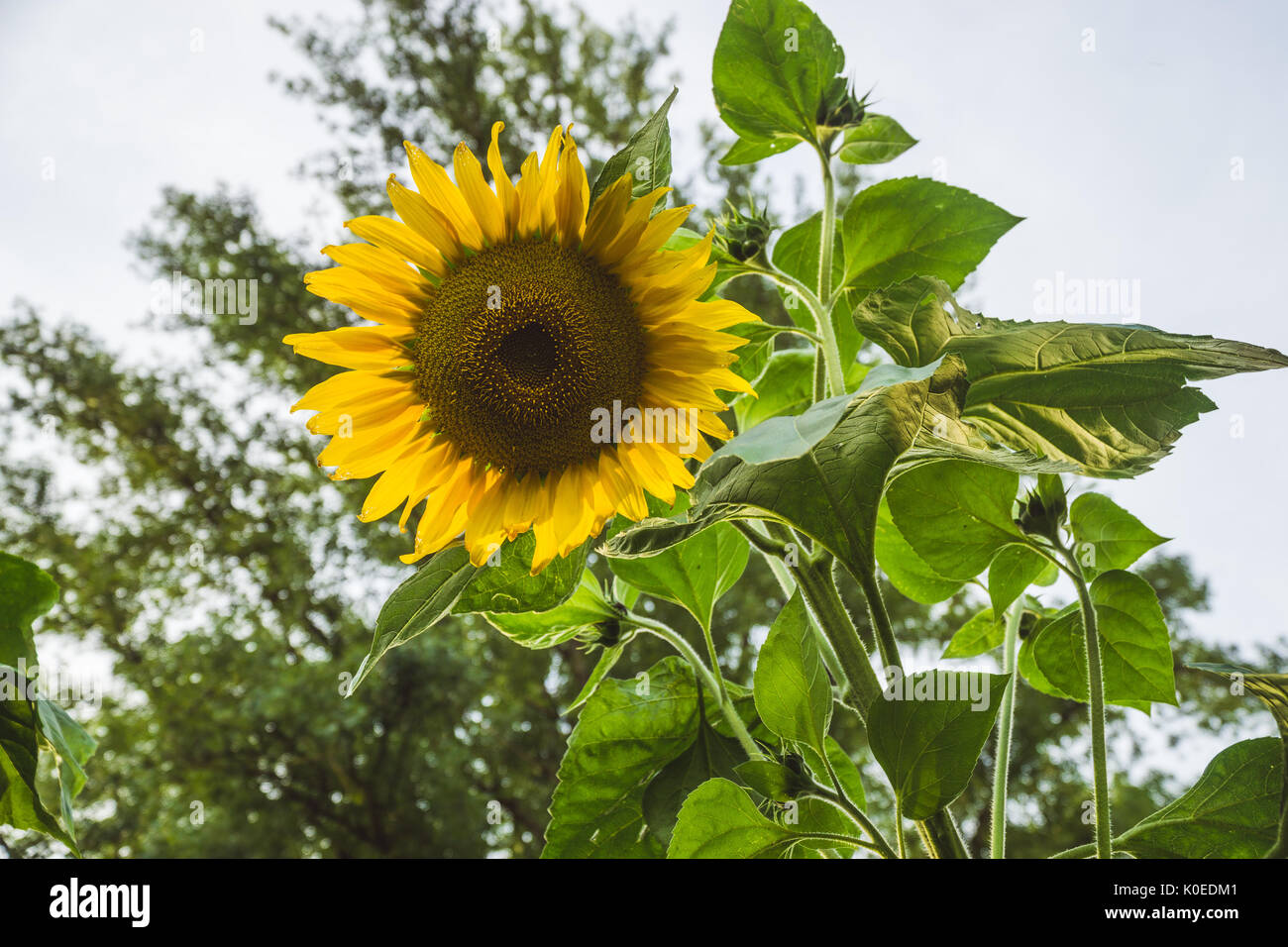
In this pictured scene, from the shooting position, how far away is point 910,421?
0.89ft

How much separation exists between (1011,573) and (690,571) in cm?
15

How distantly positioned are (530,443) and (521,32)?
6.14 m

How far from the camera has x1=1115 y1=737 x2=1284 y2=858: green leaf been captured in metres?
0.31

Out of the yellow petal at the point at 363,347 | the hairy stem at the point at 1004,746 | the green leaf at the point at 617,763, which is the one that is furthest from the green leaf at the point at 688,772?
the yellow petal at the point at 363,347

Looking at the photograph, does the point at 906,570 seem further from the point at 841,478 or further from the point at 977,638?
the point at 841,478

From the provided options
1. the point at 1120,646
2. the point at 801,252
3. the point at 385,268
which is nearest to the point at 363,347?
the point at 385,268

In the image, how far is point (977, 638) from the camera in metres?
0.51

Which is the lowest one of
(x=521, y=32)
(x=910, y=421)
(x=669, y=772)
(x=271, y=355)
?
(x=669, y=772)

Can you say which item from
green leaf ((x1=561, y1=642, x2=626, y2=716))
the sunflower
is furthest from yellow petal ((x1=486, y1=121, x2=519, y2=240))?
green leaf ((x1=561, y1=642, x2=626, y2=716))

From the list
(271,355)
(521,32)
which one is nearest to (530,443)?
(271,355)

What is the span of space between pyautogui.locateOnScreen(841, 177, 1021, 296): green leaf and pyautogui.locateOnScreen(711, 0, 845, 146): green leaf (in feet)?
0.17

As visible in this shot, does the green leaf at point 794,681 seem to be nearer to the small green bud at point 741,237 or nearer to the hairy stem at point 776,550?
the hairy stem at point 776,550

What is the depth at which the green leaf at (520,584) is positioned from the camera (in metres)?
0.32
